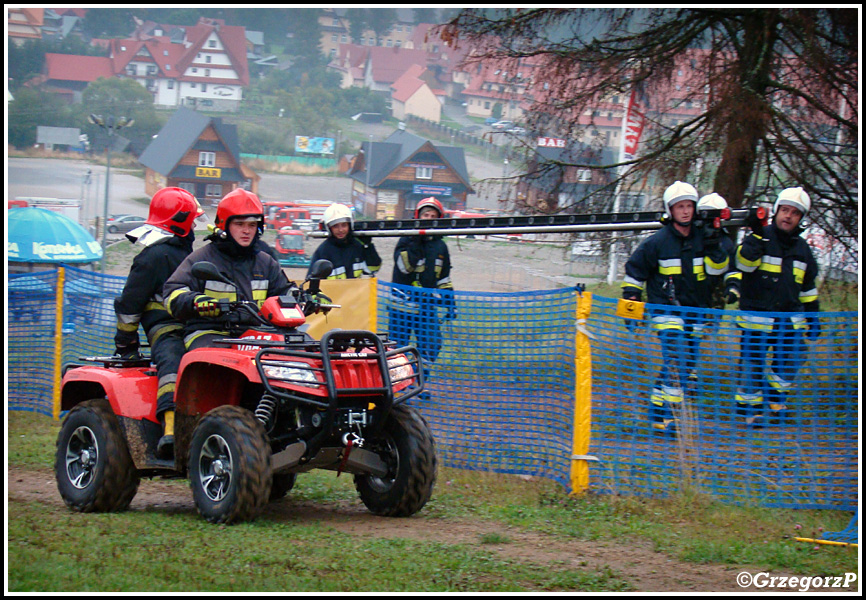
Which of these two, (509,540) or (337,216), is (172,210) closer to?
(337,216)

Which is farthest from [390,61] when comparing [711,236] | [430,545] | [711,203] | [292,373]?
[430,545]

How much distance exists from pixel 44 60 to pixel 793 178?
26.9 m

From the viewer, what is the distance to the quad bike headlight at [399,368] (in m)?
6.05

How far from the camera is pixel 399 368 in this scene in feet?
20.0

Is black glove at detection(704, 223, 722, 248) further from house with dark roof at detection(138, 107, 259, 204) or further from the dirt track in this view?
house with dark roof at detection(138, 107, 259, 204)

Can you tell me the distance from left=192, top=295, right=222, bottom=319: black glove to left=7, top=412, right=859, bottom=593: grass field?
4.37 feet

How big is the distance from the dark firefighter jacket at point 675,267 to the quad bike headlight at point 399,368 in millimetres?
2847

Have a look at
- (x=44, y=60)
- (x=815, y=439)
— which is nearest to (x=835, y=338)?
(x=815, y=439)

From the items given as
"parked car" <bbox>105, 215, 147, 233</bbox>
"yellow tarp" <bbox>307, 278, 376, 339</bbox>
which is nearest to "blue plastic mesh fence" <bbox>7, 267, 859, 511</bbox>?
"yellow tarp" <bbox>307, 278, 376, 339</bbox>

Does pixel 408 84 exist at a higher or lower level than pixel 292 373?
higher

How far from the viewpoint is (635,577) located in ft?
16.4

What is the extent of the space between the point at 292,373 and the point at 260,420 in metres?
0.47

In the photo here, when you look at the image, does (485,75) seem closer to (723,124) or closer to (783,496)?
(723,124)

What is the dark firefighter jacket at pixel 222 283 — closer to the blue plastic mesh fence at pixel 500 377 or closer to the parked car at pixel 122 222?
the blue plastic mesh fence at pixel 500 377
